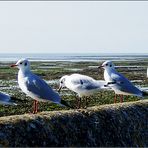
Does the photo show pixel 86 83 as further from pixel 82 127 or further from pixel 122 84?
pixel 122 84

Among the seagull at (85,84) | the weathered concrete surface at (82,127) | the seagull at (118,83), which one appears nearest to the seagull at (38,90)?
the weathered concrete surface at (82,127)

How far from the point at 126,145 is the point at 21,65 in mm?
3258

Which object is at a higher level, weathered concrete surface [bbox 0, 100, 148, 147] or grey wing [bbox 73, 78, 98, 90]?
grey wing [bbox 73, 78, 98, 90]

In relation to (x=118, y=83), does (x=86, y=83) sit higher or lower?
higher

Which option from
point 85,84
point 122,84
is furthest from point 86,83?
point 122,84

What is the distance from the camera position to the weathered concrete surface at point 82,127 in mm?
9398

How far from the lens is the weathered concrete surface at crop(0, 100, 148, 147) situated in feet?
30.8

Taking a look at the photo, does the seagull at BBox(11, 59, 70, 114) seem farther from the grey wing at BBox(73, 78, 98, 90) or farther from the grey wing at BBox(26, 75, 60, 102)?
the grey wing at BBox(73, 78, 98, 90)

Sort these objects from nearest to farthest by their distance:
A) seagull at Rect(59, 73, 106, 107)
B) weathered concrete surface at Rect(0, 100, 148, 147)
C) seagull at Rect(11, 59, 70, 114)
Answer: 1. weathered concrete surface at Rect(0, 100, 148, 147)
2. seagull at Rect(11, 59, 70, 114)
3. seagull at Rect(59, 73, 106, 107)

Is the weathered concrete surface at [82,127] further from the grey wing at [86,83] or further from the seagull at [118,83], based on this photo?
the grey wing at [86,83]

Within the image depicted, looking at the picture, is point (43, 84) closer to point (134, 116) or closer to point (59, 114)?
point (59, 114)

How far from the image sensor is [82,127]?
1060 centimetres

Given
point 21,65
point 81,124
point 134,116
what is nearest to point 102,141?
point 81,124

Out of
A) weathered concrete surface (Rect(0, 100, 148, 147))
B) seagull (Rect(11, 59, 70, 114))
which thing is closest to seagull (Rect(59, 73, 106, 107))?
weathered concrete surface (Rect(0, 100, 148, 147))
